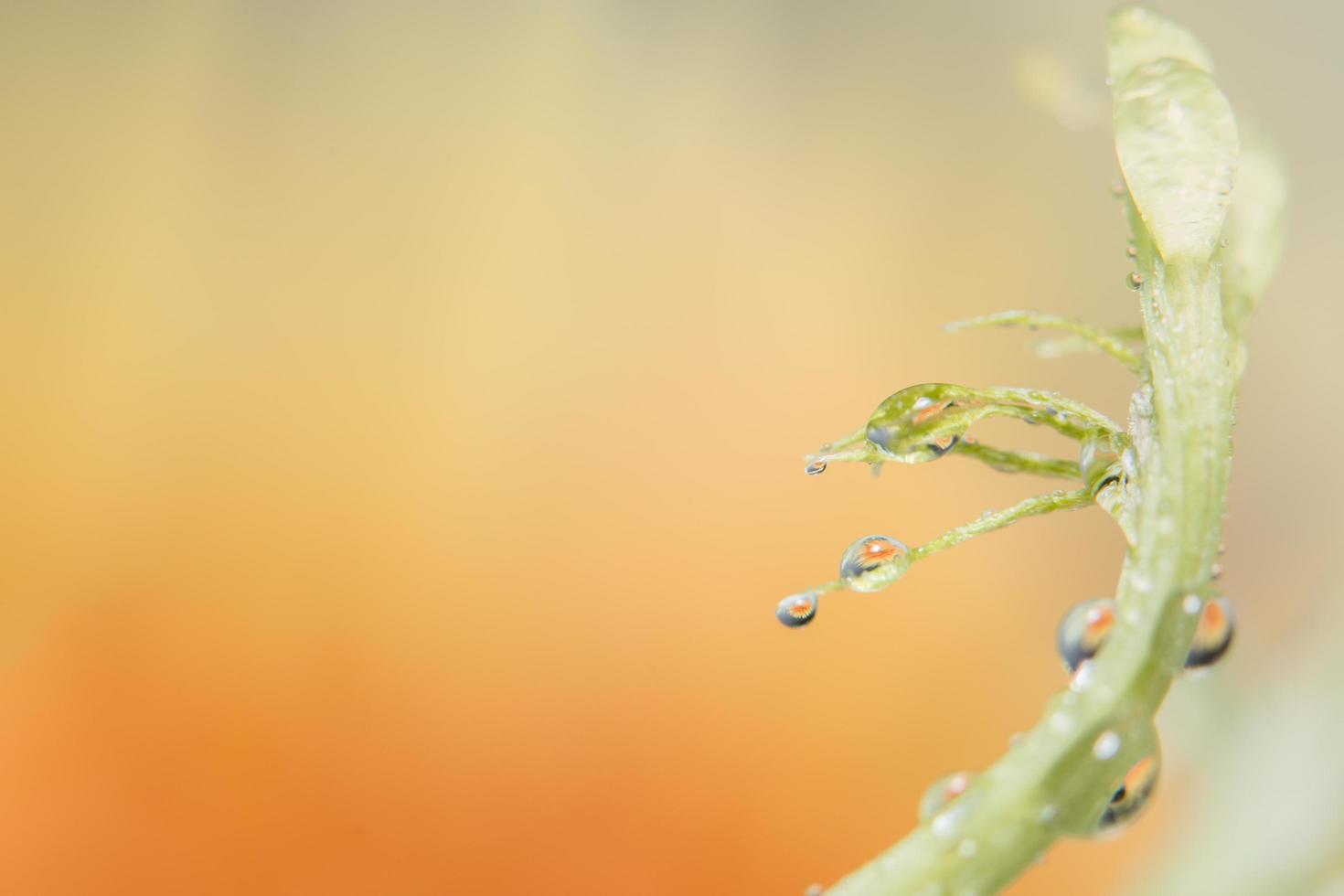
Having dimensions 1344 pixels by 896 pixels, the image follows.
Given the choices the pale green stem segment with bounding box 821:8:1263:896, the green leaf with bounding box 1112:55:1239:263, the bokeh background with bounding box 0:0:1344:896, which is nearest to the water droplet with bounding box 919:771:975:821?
the pale green stem segment with bounding box 821:8:1263:896

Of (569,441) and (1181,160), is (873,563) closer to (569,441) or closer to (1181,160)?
(1181,160)

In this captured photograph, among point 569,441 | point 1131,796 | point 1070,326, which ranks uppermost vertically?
point 569,441

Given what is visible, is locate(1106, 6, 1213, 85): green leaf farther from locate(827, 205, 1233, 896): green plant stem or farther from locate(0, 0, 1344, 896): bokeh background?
locate(0, 0, 1344, 896): bokeh background

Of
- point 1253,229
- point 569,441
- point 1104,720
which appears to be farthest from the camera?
point 569,441

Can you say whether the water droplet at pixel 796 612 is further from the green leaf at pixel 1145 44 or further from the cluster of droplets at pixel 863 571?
the green leaf at pixel 1145 44

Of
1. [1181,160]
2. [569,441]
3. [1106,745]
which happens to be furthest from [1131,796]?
[569,441]

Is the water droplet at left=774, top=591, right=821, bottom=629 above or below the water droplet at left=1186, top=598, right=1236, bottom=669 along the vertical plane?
above

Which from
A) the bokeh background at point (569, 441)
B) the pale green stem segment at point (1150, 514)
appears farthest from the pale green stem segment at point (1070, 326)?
the bokeh background at point (569, 441)

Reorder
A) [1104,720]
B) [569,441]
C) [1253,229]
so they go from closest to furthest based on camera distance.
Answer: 1. [1104,720]
2. [1253,229]
3. [569,441]
